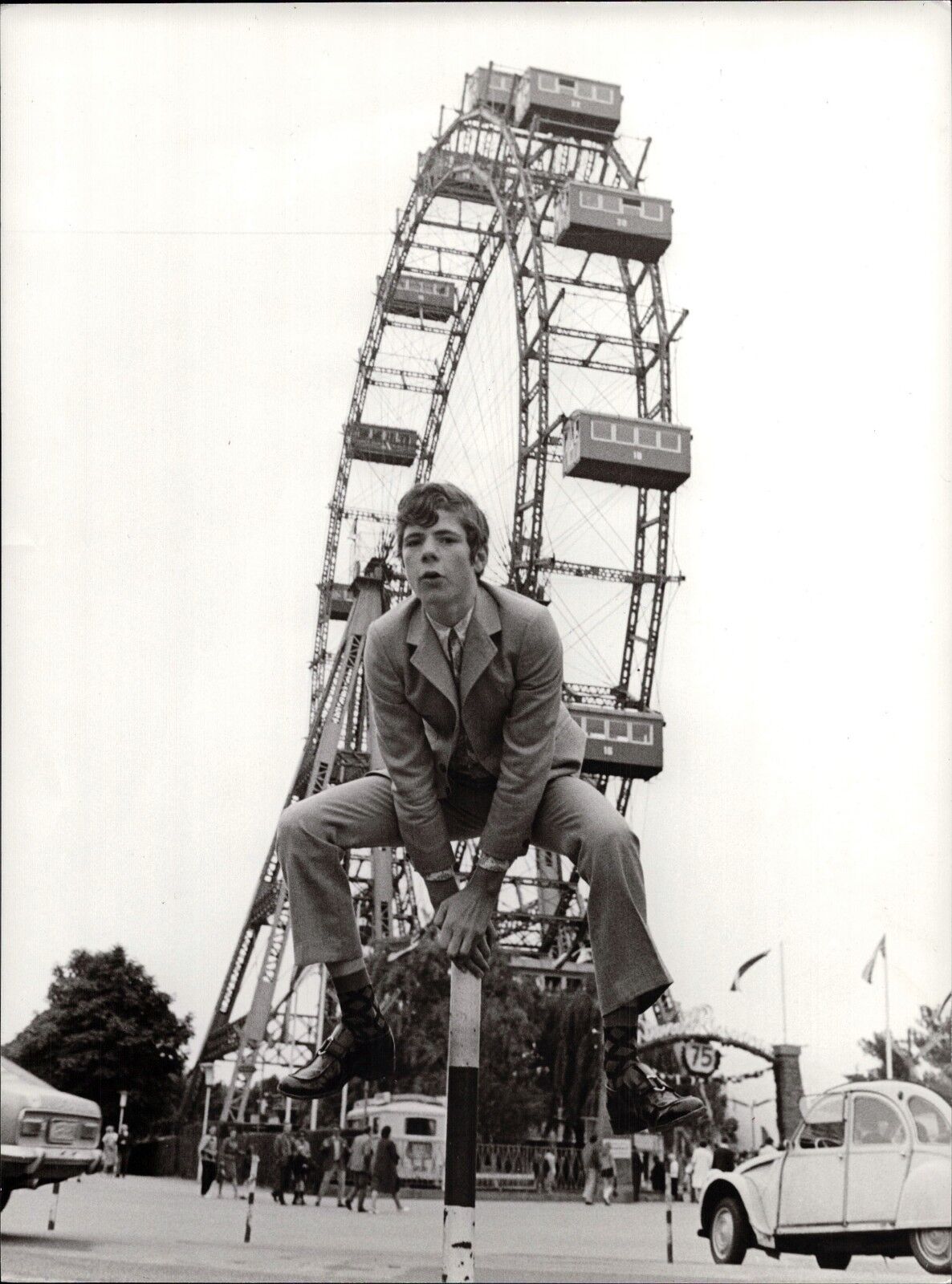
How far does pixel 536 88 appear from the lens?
32.3 metres

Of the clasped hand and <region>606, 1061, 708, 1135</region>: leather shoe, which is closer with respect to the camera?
<region>606, 1061, 708, 1135</region>: leather shoe

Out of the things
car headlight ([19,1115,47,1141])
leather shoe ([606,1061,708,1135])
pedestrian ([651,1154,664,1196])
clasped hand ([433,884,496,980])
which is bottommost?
pedestrian ([651,1154,664,1196])

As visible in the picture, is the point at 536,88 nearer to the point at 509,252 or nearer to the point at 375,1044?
the point at 509,252

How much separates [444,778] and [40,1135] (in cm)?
670

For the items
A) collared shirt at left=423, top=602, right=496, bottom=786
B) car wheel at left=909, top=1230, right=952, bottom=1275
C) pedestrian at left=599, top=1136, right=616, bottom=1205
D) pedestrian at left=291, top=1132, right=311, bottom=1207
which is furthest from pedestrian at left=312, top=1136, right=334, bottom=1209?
collared shirt at left=423, top=602, right=496, bottom=786

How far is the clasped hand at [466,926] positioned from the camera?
414 centimetres

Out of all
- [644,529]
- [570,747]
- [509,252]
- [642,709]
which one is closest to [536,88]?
[509,252]

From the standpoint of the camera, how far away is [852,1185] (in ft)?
34.1

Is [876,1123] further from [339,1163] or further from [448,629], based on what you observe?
[339,1163]

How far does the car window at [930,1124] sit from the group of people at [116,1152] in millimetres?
19854

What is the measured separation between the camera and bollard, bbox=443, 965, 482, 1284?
4.22m

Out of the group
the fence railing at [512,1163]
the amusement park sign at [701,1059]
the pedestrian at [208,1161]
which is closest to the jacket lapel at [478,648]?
the amusement park sign at [701,1059]

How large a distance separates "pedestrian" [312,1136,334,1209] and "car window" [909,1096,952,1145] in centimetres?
1648

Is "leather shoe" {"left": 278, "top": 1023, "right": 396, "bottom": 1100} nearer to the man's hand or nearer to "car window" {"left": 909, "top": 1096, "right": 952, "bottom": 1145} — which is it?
the man's hand
